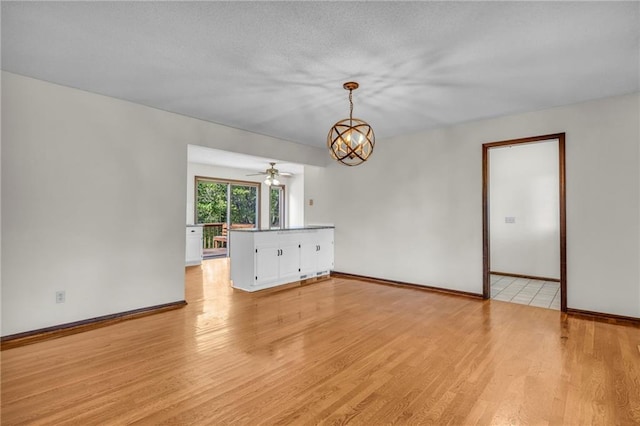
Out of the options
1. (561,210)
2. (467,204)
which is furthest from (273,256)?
(561,210)

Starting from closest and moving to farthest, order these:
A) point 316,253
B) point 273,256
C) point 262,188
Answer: point 273,256
point 316,253
point 262,188

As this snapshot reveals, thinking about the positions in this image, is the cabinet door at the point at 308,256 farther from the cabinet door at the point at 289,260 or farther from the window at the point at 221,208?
the window at the point at 221,208

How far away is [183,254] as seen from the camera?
168 inches

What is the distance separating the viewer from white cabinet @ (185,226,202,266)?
699 centimetres

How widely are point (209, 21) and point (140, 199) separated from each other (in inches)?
96.0

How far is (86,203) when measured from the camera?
3.44 metres

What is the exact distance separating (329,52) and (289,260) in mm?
3520

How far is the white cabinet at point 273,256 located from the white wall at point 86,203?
97cm

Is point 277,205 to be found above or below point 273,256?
above

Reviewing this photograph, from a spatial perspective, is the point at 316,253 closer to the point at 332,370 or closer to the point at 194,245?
the point at 194,245

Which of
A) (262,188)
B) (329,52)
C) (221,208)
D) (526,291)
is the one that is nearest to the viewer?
(329,52)

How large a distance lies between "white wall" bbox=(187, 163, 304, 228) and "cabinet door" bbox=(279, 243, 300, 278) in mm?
3630

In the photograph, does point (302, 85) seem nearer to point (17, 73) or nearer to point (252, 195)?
point (17, 73)

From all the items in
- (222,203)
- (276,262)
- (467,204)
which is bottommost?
(276,262)
